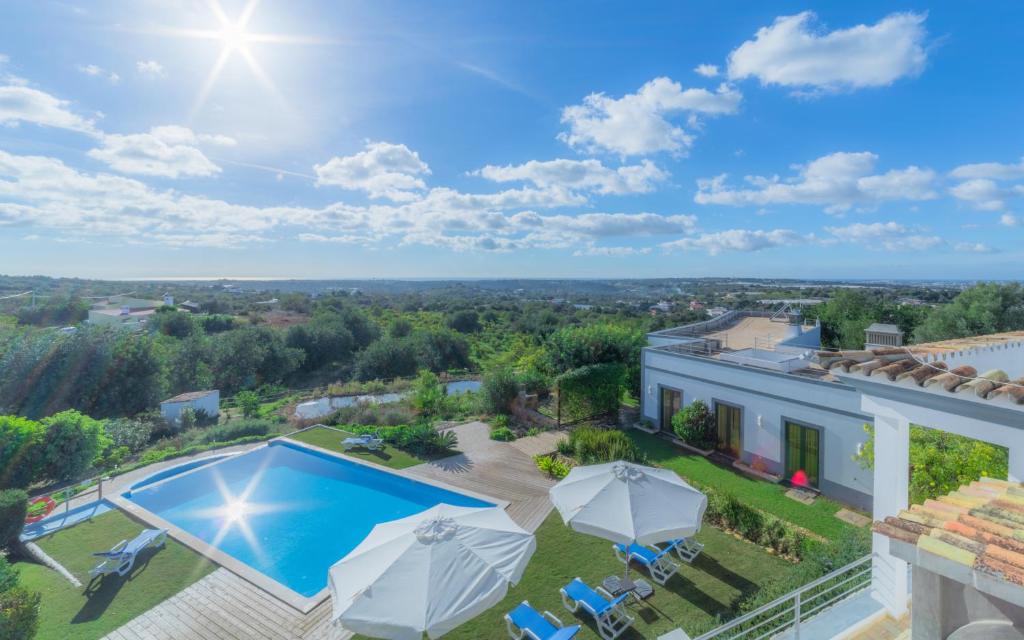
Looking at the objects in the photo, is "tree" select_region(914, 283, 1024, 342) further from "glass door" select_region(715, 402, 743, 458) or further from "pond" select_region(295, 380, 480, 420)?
"pond" select_region(295, 380, 480, 420)

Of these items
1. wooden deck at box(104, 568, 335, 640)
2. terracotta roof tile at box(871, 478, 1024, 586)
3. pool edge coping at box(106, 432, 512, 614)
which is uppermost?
terracotta roof tile at box(871, 478, 1024, 586)

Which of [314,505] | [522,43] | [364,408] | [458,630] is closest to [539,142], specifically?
[522,43]

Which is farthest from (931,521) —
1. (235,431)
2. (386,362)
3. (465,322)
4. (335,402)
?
(465,322)

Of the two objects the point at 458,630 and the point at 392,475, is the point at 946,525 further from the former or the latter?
the point at 392,475

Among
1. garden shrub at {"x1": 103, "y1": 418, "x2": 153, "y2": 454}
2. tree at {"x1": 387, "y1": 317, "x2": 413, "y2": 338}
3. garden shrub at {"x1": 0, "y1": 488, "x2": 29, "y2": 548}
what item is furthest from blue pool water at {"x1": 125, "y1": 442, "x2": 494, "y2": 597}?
tree at {"x1": 387, "y1": 317, "x2": 413, "y2": 338}

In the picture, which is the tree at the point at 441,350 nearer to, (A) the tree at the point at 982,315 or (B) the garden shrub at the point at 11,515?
(B) the garden shrub at the point at 11,515

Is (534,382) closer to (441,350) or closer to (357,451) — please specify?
(357,451)

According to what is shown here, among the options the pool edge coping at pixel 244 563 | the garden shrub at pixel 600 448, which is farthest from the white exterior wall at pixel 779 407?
the pool edge coping at pixel 244 563
